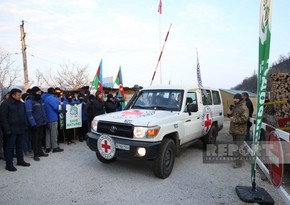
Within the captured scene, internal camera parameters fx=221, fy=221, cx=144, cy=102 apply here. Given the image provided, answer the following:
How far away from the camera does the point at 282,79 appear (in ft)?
22.5

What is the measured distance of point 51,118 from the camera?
6.48 meters

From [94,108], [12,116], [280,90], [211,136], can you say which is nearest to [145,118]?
[12,116]

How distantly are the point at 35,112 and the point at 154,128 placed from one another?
3445 millimetres

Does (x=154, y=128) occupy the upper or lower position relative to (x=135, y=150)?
upper

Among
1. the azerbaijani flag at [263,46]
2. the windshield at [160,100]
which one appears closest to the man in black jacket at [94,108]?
the windshield at [160,100]

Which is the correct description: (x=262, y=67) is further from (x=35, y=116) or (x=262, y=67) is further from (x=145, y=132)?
(x=35, y=116)

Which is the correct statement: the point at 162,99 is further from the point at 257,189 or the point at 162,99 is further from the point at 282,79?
the point at 282,79

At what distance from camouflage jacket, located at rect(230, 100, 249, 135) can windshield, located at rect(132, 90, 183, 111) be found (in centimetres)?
145

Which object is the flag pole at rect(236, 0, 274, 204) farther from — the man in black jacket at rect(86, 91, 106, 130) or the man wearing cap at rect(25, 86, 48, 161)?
the man in black jacket at rect(86, 91, 106, 130)

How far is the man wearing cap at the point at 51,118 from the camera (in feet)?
21.1

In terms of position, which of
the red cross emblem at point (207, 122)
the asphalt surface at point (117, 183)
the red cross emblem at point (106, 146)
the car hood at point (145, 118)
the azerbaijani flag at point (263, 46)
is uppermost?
the azerbaijani flag at point (263, 46)

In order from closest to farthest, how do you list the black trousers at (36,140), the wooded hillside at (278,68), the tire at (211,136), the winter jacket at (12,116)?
the winter jacket at (12,116)
the black trousers at (36,140)
the tire at (211,136)
the wooded hillside at (278,68)

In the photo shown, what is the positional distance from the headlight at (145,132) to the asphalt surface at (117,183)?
98 centimetres

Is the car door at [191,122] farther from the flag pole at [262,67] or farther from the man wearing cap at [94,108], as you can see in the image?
the man wearing cap at [94,108]
